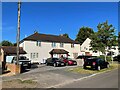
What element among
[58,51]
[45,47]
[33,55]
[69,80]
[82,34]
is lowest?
[69,80]

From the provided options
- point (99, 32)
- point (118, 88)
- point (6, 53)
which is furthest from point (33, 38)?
point (118, 88)

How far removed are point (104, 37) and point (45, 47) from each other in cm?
1341

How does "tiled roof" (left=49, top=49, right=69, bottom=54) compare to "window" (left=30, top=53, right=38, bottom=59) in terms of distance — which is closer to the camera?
"window" (left=30, top=53, right=38, bottom=59)

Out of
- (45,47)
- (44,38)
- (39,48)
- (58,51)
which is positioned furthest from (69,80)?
(44,38)

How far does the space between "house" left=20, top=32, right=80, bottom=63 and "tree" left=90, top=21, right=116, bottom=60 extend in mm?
10050

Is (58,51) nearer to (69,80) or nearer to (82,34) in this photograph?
(69,80)

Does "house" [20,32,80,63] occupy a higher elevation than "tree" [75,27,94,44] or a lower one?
lower

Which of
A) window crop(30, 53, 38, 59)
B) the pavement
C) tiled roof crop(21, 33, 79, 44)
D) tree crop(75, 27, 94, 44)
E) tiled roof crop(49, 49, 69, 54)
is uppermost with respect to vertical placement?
tree crop(75, 27, 94, 44)

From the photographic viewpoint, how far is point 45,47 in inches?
1868

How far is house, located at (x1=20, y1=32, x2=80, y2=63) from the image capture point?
44312mm

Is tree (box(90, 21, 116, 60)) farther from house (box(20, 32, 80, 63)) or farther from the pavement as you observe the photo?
the pavement

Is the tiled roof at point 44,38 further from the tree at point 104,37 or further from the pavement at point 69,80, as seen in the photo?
the pavement at point 69,80

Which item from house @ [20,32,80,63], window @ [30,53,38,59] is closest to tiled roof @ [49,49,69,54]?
house @ [20,32,80,63]

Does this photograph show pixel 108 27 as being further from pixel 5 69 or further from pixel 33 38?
pixel 5 69
